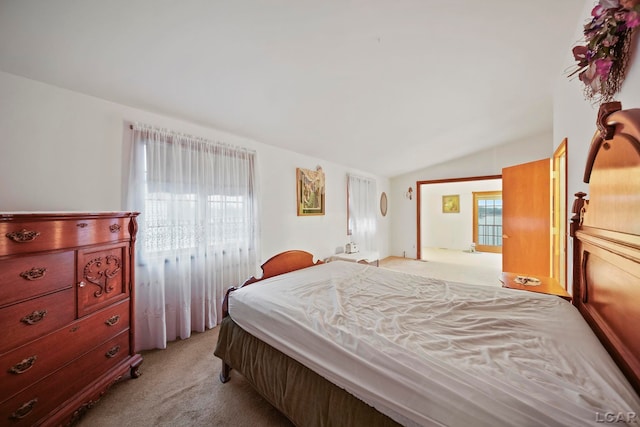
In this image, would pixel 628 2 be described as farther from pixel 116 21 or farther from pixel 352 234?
pixel 352 234

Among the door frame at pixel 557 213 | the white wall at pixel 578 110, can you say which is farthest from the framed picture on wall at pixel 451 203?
the white wall at pixel 578 110

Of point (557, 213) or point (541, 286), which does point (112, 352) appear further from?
point (557, 213)

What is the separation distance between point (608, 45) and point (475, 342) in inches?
Result: 57.7

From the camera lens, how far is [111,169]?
1962 mm

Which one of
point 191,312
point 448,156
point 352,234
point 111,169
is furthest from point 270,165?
point 448,156

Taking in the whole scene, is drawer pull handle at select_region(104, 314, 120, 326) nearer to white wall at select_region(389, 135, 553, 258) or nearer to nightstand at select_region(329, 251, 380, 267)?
nightstand at select_region(329, 251, 380, 267)

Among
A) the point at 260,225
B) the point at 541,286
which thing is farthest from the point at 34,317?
the point at 541,286

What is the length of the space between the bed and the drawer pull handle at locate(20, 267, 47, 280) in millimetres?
1023

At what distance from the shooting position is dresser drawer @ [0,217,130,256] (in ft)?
3.68

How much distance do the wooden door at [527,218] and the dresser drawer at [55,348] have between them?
4.50m

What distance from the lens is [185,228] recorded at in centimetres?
234

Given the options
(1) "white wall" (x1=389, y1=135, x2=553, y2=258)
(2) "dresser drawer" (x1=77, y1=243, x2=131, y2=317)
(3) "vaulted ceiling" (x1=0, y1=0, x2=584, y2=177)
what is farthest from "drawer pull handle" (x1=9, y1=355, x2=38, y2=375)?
(1) "white wall" (x1=389, y1=135, x2=553, y2=258)

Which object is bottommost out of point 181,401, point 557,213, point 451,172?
point 181,401

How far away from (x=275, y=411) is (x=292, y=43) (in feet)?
8.06
